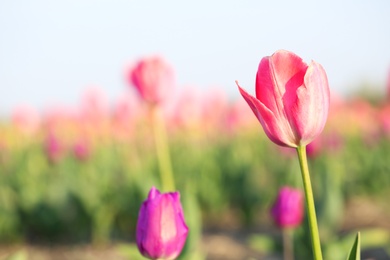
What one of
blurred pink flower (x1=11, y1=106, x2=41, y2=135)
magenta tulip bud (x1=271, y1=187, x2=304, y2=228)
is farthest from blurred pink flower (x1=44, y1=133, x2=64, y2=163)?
magenta tulip bud (x1=271, y1=187, x2=304, y2=228)

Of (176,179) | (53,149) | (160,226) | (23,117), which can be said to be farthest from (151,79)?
(23,117)

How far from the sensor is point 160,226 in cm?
138

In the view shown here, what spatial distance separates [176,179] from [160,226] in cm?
491

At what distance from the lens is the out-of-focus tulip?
2973 mm

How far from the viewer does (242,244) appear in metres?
5.11

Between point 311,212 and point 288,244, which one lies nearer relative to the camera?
point 311,212

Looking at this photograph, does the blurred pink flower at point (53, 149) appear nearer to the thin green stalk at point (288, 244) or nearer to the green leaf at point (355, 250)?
the thin green stalk at point (288, 244)

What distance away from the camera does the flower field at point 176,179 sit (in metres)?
4.28

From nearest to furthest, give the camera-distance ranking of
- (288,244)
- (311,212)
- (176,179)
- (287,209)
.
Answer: (311,212), (287,209), (288,244), (176,179)

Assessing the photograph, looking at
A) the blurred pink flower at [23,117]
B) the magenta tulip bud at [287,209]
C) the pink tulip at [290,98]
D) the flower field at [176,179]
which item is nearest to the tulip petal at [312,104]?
the pink tulip at [290,98]

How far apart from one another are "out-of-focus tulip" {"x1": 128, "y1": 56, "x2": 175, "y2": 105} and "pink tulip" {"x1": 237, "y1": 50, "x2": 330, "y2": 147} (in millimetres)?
1792

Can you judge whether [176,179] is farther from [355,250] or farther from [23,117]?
[355,250]

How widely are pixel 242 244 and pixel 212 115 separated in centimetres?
413

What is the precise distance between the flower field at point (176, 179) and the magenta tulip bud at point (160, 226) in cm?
125
